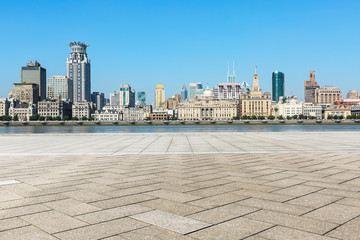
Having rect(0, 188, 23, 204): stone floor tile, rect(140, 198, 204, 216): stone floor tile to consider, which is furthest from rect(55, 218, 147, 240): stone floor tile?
rect(0, 188, 23, 204): stone floor tile

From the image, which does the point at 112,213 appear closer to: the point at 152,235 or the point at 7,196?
the point at 152,235

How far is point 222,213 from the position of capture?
5367 millimetres

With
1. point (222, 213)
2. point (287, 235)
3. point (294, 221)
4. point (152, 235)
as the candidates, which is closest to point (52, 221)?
point (152, 235)

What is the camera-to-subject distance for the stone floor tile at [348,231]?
4.32m

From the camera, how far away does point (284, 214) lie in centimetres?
530

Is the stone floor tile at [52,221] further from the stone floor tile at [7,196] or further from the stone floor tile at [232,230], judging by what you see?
the stone floor tile at [232,230]

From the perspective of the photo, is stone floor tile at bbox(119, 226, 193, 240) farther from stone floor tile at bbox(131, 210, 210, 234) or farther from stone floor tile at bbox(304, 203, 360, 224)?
stone floor tile at bbox(304, 203, 360, 224)

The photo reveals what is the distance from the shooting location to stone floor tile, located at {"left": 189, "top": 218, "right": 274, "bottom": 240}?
14.3 feet

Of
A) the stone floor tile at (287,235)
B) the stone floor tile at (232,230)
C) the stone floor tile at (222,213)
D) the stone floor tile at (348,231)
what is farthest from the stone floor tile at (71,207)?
the stone floor tile at (348,231)

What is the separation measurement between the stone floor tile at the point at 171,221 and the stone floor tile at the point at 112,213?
0.23 m

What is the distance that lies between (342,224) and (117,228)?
3293mm

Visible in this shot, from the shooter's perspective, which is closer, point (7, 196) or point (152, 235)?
point (152, 235)

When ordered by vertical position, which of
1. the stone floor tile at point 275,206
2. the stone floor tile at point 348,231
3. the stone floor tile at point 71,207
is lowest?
the stone floor tile at point 71,207

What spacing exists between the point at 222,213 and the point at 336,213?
6.12ft
